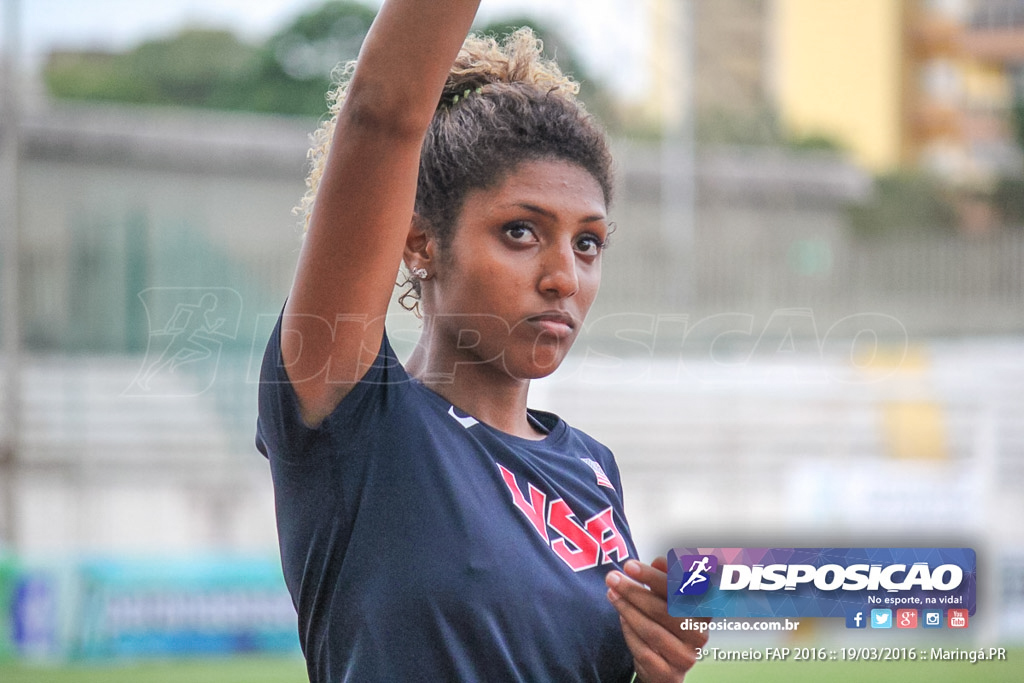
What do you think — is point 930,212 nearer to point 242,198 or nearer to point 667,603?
point 242,198

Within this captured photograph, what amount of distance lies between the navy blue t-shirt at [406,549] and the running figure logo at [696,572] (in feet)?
0.35

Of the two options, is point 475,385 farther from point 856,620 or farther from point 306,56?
point 306,56

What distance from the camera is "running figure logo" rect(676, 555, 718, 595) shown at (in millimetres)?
1218

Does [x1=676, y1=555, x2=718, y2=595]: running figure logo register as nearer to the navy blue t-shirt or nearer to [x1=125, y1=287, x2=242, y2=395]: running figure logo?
the navy blue t-shirt

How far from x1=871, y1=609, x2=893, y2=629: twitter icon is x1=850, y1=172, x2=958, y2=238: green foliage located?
11.8m

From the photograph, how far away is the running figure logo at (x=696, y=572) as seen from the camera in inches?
47.9

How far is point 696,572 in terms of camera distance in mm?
1225

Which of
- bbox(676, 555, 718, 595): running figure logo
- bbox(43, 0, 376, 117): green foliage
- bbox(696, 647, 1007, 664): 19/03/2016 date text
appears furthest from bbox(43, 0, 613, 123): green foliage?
bbox(676, 555, 718, 595): running figure logo

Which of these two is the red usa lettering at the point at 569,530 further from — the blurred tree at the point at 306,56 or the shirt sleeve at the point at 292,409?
the blurred tree at the point at 306,56

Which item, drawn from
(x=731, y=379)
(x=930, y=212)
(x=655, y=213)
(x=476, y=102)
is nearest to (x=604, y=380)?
(x=731, y=379)

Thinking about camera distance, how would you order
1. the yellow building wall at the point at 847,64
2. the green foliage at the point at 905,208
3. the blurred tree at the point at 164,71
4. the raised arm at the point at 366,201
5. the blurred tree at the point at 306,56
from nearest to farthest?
1. the raised arm at the point at 366,201
2. the blurred tree at the point at 164,71
3. the blurred tree at the point at 306,56
4. the green foliage at the point at 905,208
5. the yellow building wall at the point at 847,64

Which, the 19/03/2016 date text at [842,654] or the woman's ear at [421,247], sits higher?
the woman's ear at [421,247]

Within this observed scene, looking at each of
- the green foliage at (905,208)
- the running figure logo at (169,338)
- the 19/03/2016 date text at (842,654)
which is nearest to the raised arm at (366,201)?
the 19/03/2016 date text at (842,654)

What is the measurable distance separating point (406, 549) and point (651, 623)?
0.27 metres
